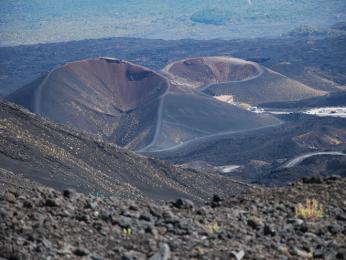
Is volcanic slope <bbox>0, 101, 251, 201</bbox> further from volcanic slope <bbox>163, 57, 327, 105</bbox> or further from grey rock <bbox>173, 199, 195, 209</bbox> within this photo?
volcanic slope <bbox>163, 57, 327, 105</bbox>

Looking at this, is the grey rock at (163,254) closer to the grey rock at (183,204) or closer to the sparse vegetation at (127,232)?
the sparse vegetation at (127,232)

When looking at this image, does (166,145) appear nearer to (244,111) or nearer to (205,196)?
(244,111)

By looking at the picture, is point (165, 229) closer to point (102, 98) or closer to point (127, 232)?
point (127, 232)

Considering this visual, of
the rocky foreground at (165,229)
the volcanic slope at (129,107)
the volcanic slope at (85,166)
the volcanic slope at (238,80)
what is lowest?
the volcanic slope at (238,80)

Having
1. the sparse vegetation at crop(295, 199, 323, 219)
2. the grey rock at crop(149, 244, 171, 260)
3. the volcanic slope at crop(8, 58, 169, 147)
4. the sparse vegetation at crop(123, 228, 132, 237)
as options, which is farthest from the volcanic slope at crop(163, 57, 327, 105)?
the grey rock at crop(149, 244, 171, 260)

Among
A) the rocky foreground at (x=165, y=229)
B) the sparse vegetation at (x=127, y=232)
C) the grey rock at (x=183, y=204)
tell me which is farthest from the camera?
the grey rock at (x=183, y=204)

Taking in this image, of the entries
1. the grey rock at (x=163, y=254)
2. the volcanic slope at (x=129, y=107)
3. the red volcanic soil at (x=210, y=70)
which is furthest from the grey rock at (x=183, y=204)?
the red volcanic soil at (x=210, y=70)

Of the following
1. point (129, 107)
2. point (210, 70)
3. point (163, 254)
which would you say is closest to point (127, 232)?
point (163, 254)
